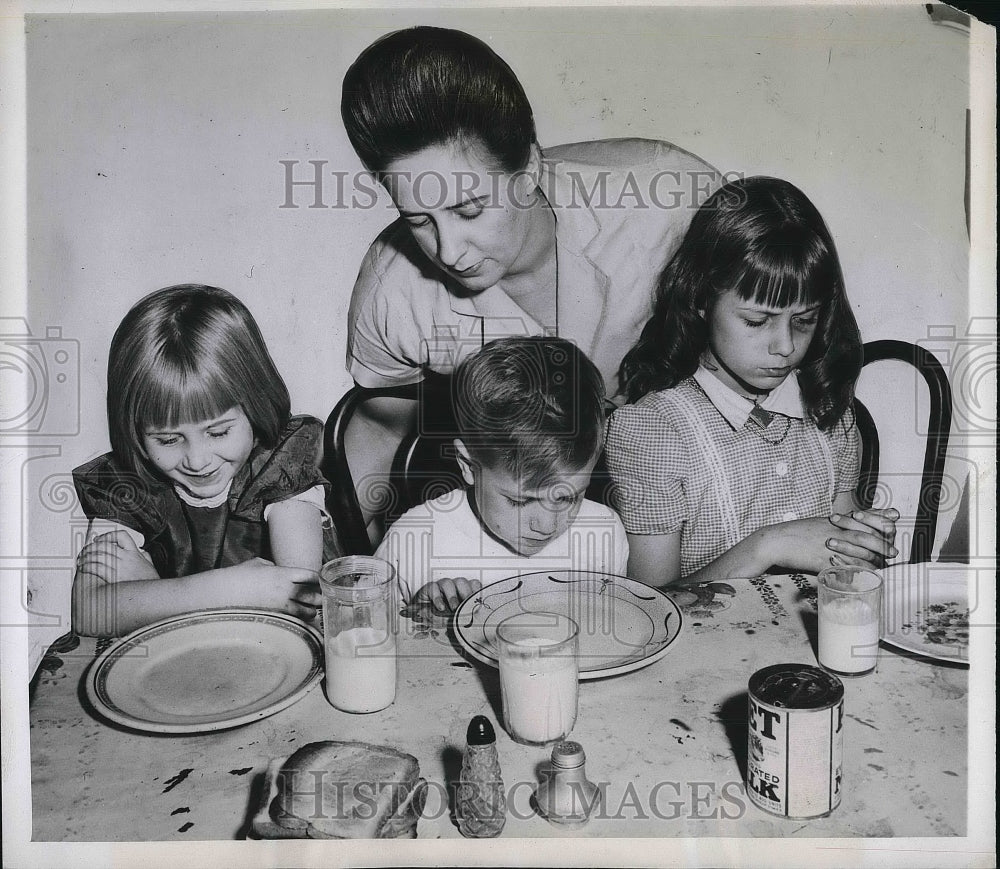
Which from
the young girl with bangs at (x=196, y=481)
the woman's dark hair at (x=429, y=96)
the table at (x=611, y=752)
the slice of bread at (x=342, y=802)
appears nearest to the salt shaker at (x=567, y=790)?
the table at (x=611, y=752)

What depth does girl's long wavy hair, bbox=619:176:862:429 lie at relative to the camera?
130 cm

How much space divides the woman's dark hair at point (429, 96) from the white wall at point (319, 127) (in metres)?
0.02

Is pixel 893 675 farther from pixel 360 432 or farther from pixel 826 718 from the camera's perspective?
pixel 360 432

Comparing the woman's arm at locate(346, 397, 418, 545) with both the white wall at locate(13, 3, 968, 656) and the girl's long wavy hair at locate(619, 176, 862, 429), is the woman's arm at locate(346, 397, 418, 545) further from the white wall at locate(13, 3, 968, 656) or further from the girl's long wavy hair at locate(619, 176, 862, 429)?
the girl's long wavy hair at locate(619, 176, 862, 429)

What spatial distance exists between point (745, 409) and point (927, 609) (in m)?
0.38

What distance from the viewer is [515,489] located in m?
1.32

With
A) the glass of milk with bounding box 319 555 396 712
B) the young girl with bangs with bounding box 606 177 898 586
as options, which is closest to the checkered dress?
the young girl with bangs with bounding box 606 177 898 586

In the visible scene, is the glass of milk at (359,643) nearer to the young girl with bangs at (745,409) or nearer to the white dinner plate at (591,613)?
the white dinner plate at (591,613)

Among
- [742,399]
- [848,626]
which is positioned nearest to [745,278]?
[742,399]

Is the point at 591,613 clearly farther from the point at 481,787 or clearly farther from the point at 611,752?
the point at 481,787

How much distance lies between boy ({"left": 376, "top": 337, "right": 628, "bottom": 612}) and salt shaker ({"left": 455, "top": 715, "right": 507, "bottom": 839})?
0.33 m

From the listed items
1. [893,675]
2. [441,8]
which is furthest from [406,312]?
[893,675]

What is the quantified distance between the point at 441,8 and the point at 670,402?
24.3 inches

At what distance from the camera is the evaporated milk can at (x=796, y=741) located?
0.98m
